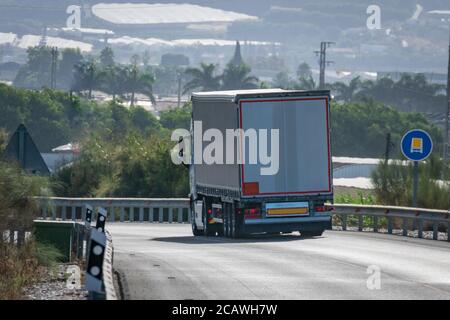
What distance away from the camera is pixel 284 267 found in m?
21.3

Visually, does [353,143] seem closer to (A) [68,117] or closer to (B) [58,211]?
(A) [68,117]

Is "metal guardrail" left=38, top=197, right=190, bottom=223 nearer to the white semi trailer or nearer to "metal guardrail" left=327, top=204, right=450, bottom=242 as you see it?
"metal guardrail" left=327, top=204, right=450, bottom=242

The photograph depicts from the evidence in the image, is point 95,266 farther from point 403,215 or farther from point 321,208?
point 403,215

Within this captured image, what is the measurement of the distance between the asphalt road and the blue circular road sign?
6.46 ft

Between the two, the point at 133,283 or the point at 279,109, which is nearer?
the point at 133,283

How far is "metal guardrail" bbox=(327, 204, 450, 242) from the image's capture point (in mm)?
30531

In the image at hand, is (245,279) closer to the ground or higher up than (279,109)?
closer to the ground

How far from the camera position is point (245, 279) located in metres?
19.0

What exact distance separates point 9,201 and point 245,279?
646 centimetres

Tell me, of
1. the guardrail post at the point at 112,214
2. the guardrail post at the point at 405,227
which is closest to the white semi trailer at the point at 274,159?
the guardrail post at the point at 405,227

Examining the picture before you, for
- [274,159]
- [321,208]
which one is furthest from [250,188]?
[321,208]

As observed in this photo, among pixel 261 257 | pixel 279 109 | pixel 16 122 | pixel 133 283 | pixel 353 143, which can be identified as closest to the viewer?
pixel 133 283

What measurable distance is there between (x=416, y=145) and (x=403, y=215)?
1748 millimetres

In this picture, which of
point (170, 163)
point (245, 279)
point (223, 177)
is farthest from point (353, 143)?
point (245, 279)
